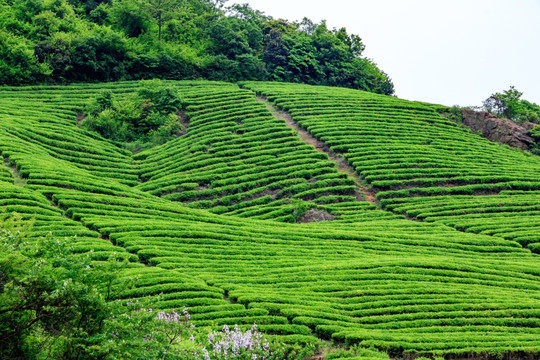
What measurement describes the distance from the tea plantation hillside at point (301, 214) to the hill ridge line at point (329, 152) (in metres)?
0.69

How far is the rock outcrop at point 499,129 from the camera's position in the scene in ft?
201

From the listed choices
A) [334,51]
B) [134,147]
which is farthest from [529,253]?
[334,51]

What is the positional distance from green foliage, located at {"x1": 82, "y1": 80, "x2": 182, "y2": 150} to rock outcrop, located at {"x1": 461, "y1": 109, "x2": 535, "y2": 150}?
1356 inches

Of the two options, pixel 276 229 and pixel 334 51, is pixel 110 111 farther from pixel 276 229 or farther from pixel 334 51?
pixel 334 51

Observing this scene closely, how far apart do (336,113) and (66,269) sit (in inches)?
1837

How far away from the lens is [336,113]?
200 feet

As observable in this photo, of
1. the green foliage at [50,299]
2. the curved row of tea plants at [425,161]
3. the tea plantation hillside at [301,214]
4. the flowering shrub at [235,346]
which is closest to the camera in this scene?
the green foliage at [50,299]

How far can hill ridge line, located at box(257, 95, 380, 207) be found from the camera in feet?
149

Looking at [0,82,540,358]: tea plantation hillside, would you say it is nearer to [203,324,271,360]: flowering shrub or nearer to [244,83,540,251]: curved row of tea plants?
[244,83,540,251]: curved row of tea plants

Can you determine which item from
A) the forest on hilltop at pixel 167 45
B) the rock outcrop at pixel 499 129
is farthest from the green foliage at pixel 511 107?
the forest on hilltop at pixel 167 45

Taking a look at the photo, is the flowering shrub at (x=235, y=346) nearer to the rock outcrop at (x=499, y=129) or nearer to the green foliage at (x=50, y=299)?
the green foliage at (x=50, y=299)

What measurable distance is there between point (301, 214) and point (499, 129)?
32983 millimetres

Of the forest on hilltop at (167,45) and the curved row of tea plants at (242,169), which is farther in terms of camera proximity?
the forest on hilltop at (167,45)

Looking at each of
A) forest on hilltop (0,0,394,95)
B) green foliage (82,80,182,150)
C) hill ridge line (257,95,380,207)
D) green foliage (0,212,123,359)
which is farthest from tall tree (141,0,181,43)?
green foliage (0,212,123,359)
